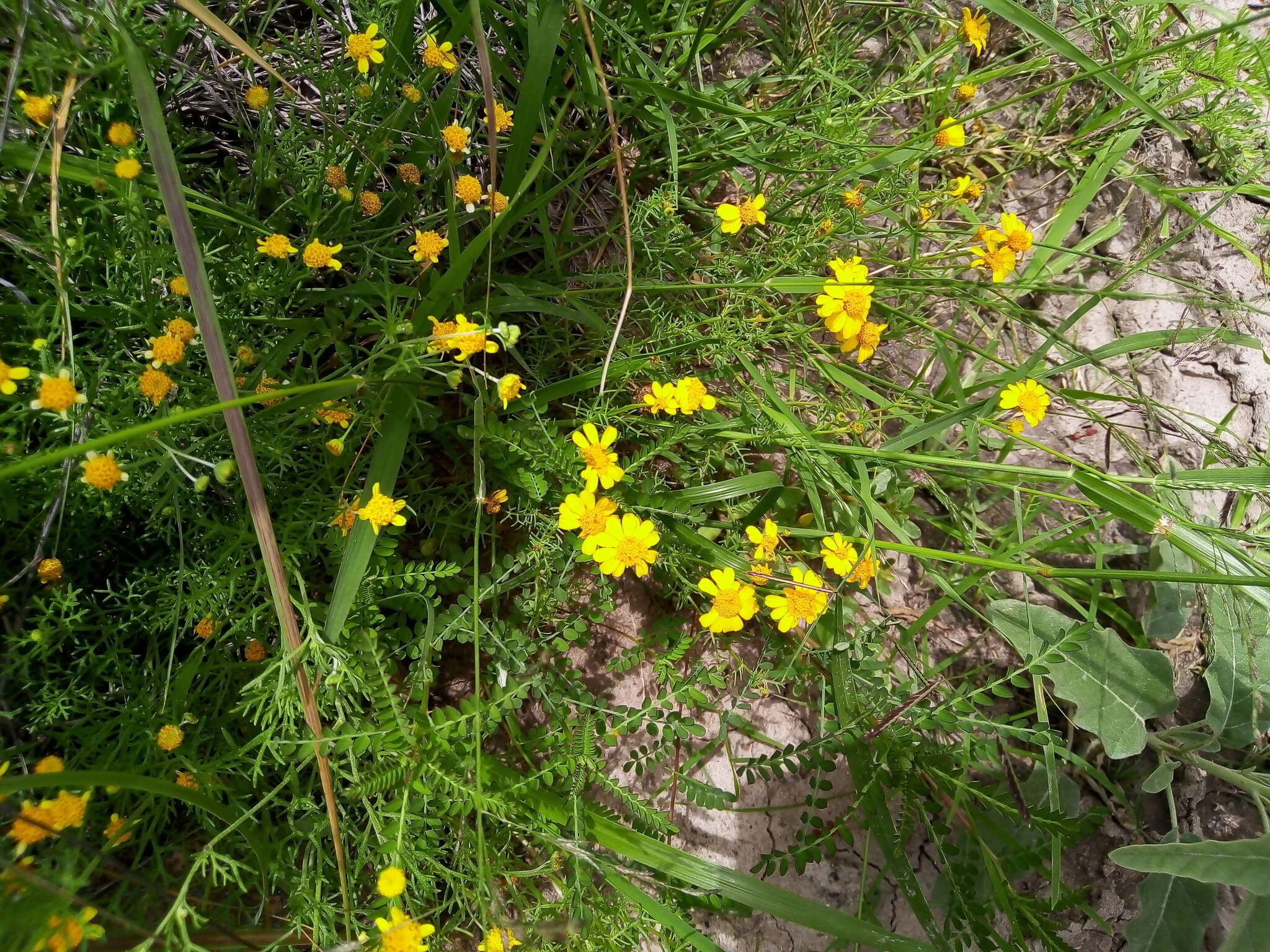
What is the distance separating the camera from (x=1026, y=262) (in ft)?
8.75

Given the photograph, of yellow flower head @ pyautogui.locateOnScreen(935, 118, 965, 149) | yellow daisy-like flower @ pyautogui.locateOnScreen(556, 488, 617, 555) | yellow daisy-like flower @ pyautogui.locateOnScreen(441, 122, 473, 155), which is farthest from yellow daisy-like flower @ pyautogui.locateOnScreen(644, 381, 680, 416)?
yellow flower head @ pyautogui.locateOnScreen(935, 118, 965, 149)

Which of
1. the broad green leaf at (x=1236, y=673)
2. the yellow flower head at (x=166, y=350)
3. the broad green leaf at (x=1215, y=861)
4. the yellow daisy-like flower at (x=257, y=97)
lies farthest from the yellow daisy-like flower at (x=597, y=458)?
the broad green leaf at (x=1236, y=673)

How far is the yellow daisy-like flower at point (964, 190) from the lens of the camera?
2.10 metres

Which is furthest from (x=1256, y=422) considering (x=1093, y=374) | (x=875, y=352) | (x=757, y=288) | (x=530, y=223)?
(x=530, y=223)

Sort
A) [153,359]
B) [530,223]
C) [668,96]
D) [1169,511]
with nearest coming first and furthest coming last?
[153,359]
[1169,511]
[668,96]
[530,223]

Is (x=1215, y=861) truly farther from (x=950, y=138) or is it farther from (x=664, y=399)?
(x=950, y=138)

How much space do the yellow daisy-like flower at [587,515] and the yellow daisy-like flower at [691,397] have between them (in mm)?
355

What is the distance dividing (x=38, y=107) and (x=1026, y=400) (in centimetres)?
239

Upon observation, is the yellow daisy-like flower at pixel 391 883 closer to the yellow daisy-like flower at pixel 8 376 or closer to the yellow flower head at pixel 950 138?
the yellow daisy-like flower at pixel 8 376

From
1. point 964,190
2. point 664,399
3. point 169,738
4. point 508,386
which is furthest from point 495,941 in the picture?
point 964,190

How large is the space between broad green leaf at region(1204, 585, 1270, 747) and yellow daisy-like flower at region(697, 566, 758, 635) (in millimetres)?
1533

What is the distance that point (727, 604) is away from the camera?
173 centimetres

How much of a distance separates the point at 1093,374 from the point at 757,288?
1.69 metres

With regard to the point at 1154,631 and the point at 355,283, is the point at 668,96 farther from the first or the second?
the point at 1154,631
